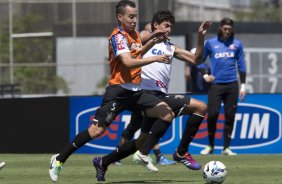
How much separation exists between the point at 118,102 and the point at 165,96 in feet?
4.71

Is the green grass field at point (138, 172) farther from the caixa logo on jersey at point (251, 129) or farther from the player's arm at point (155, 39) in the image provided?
the caixa logo on jersey at point (251, 129)

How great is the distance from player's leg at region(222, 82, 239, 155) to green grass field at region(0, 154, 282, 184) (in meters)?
0.72

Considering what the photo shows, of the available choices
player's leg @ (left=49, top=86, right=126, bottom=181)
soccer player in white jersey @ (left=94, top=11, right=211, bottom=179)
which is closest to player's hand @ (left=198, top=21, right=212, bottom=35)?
soccer player in white jersey @ (left=94, top=11, right=211, bottom=179)

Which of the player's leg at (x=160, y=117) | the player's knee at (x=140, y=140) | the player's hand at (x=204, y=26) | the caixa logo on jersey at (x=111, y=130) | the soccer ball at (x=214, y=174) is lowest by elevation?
the caixa logo on jersey at (x=111, y=130)

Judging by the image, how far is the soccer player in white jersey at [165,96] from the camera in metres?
12.7

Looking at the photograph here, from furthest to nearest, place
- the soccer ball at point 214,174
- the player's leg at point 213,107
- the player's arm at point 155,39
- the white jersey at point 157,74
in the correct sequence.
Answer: the player's leg at point 213,107, the white jersey at point 157,74, the player's arm at point 155,39, the soccer ball at point 214,174

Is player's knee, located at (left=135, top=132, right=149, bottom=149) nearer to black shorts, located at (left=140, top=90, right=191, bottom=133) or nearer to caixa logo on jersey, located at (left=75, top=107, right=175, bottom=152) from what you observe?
black shorts, located at (left=140, top=90, right=191, bottom=133)

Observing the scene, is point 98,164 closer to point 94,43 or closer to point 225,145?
point 225,145

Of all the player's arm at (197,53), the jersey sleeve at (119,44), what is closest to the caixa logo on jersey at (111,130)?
the player's arm at (197,53)

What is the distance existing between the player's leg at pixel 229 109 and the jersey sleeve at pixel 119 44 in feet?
18.7

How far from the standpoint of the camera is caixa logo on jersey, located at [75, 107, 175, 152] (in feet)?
62.5

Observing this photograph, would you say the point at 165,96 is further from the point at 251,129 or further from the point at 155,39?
the point at 251,129

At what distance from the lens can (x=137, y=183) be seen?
12211 millimetres

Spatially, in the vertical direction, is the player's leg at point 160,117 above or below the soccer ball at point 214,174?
above
